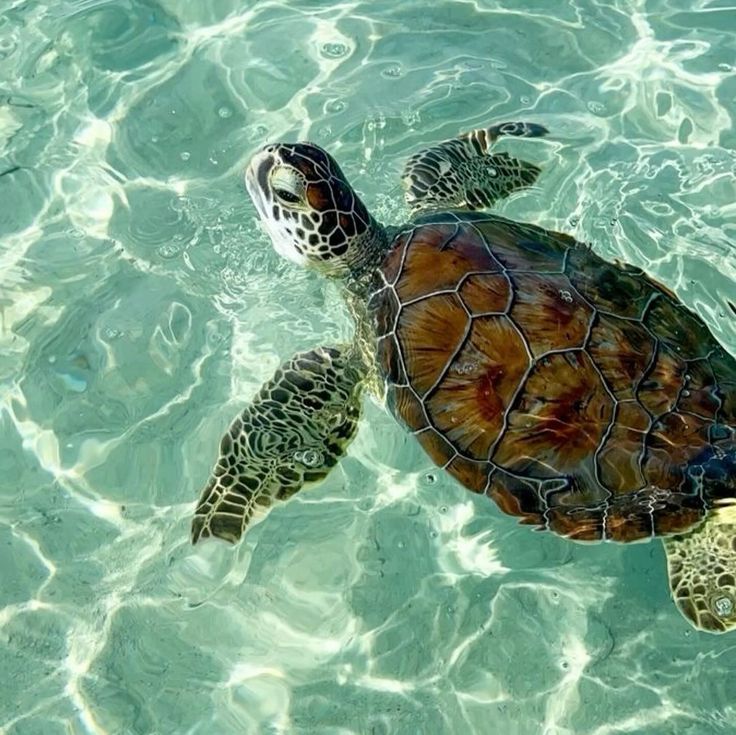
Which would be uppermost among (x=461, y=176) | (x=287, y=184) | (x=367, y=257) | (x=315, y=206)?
(x=287, y=184)

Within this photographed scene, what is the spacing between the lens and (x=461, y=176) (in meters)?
5.11

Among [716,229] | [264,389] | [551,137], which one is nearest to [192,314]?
[264,389]

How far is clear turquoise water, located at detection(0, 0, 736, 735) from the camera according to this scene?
3.87m

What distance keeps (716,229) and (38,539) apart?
4.01 metres

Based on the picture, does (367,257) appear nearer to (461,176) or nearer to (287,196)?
(287,196)

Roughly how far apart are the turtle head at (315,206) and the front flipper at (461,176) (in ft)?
1.92

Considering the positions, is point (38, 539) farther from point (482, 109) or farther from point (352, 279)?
point (482, 109)

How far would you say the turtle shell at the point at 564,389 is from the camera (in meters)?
3.57

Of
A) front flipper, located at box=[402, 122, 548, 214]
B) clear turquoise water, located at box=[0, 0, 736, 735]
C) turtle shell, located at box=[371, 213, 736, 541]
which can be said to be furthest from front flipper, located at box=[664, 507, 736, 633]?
front flipper, located at box=[402, 122, 548, 214]

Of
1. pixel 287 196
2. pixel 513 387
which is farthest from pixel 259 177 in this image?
pixel 513 387

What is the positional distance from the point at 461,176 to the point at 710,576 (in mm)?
2589

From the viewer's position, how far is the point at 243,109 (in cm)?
571

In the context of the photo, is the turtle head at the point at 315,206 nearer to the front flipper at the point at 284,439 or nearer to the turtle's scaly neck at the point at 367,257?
the turtle's scaly neck at the point at 367,257

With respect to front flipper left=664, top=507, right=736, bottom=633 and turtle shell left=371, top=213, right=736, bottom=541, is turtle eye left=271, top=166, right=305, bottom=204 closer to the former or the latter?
turtle shell left=371, top=213, right=736, bottom=541
